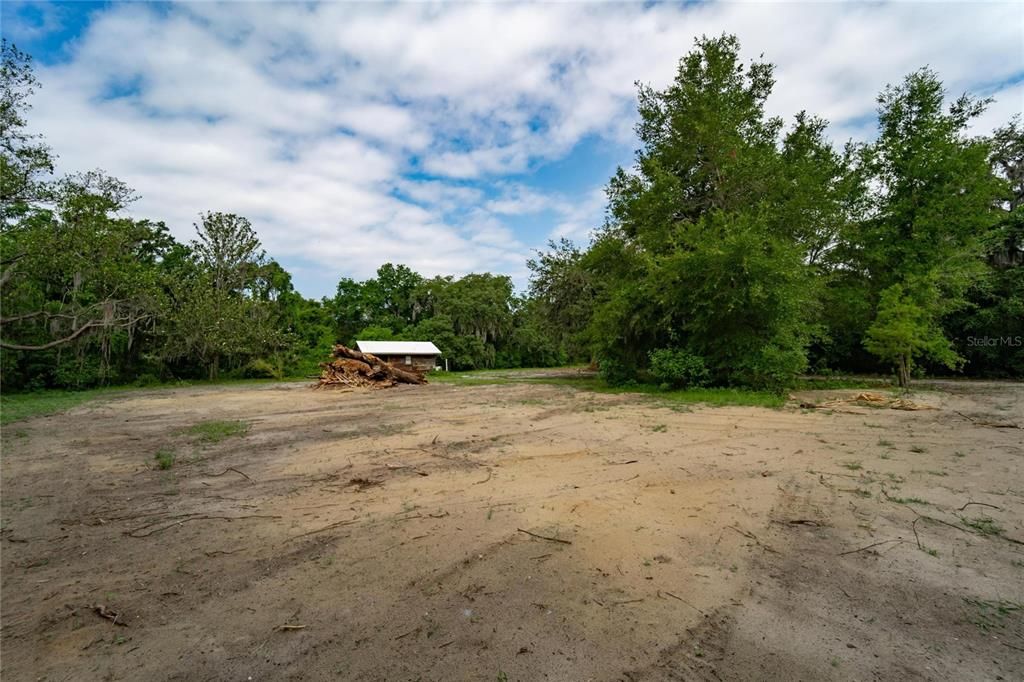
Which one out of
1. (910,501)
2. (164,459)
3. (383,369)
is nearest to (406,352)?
(383,369)

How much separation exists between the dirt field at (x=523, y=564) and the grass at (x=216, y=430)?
61.8 inches

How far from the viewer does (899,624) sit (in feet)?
8.42

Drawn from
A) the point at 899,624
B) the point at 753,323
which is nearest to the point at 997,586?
the point at 899,624

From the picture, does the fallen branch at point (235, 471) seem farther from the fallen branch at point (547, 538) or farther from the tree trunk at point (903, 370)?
the tree trunk at point (903, 370)

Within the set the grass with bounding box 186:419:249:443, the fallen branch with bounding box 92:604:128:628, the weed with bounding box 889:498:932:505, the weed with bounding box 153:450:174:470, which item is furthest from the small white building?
the weed with bounding box 889:498:932:505

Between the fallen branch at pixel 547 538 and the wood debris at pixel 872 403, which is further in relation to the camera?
the wood debris at pixel 872 403

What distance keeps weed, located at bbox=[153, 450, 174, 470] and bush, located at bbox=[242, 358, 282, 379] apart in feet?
91.1

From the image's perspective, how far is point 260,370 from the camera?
32.7 meters

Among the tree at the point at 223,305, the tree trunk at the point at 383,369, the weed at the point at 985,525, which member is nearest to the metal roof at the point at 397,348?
the tree at the point at 223,305

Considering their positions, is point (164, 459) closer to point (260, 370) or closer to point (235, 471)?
point (235, 471)

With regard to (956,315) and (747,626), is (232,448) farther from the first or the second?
(956,315)

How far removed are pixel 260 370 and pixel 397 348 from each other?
10878 millimetres

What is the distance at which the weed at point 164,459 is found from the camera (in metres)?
6.34

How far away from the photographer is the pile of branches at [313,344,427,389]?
72.5 feet
